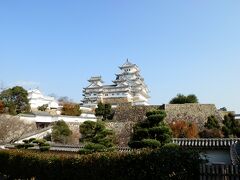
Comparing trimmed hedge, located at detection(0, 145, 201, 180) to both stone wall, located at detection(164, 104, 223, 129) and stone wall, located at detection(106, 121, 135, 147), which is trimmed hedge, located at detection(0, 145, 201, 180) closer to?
stone wall, located at detection(106, 121, 135, 147)

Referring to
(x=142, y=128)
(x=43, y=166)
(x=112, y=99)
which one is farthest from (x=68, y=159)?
(x=112, y=99)

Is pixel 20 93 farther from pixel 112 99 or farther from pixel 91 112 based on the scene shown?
pixel 112 99

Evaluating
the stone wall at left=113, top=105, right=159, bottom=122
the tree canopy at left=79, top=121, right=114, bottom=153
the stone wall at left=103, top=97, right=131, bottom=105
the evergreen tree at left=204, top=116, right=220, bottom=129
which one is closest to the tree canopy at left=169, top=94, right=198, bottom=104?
the stone wall at left=113, top=105, right=159, bottom=122

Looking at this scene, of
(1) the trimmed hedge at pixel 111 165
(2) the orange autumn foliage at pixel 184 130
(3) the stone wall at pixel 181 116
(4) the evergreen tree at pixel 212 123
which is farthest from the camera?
(3) the stone wall at pixel 181 116

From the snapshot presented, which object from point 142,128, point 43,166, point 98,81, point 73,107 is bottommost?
point 43,166

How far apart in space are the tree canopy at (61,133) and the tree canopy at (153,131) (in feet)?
65.4

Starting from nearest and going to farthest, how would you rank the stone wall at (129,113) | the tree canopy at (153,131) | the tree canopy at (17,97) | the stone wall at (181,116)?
the tree canopy at (153,131), the stone wall at (181,116), the tree canopy at (17,97), the stone wall at (129,113)

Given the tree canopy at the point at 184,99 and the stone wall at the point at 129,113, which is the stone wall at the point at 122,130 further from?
the tree canopy at the point at 184,99

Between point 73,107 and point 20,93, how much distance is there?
25.4ft

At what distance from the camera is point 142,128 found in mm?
15766

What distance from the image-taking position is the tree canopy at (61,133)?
34.9 metres

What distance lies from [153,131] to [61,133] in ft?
71.3

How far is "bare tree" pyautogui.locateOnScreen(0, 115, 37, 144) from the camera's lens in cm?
2988

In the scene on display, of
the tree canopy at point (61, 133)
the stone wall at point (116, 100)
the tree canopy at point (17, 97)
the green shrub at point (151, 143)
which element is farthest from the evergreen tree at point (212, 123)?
the stone wall at point (116, 100)
